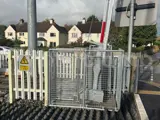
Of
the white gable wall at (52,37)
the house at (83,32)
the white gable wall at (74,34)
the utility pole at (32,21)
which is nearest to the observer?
the utility pole at (32,21)

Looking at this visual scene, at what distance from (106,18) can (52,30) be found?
48.9 meters

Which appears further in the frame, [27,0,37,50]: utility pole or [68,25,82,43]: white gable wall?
[68,25,82,43]: white gable wall

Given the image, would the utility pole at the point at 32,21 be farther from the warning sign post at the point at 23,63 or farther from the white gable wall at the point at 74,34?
the white gable wall at the point at 74,34

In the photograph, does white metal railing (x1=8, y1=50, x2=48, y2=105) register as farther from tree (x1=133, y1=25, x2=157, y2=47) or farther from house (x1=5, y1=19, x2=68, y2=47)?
house (x1=5, y1=19, x2=68, y2=47)

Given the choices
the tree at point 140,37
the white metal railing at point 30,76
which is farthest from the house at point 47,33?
the white metal railing at point 30,76

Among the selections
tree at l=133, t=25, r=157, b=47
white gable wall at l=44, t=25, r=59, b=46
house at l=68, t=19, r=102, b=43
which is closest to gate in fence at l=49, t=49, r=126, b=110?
tree at l=133, t=25, r=157, b=47

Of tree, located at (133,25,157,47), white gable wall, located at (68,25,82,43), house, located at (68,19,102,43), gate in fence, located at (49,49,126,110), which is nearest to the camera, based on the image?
gate in fence, located at (49,49,126,110)

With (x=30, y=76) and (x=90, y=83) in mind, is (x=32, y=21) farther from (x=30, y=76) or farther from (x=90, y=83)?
(x=90, y=83)

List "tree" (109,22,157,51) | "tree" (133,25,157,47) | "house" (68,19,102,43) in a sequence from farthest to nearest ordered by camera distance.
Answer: "house" (68,19,102,43)
"tree" (133,25,157,47)
"tree" (109,22,157,51)

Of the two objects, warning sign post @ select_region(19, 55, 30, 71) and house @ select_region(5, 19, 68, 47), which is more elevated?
house @ select_region(5, 19, 68, 47)

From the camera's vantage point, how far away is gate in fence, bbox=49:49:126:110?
16.0 ft

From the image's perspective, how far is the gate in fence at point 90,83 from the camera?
488 cm

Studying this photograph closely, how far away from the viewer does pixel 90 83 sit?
5.05m

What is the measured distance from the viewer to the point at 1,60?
1044cm
